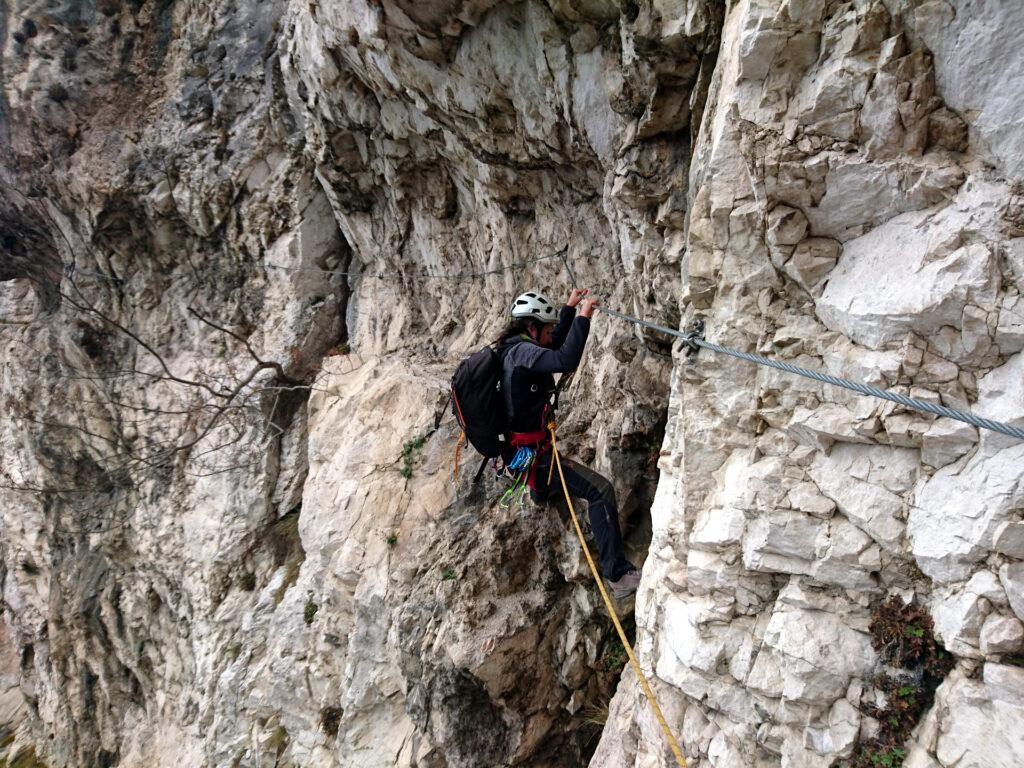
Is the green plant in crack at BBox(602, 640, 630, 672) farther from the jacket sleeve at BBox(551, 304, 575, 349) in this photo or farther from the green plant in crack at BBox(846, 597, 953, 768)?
the jacket sleeve at BBox(551, 304, 575, 349)

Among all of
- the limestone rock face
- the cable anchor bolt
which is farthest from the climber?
the cable anchor bolt

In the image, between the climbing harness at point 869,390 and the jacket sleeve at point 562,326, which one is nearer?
the climbing harness at point 869,390

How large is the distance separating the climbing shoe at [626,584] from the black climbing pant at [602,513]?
0.03m

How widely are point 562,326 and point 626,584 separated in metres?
2.50

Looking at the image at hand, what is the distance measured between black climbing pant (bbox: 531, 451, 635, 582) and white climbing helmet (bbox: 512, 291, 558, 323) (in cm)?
143

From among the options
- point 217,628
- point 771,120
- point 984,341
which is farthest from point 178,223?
point 984,341

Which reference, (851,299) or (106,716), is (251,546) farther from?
(851,299)

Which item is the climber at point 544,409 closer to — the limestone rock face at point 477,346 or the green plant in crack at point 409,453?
the limestone rock face at point 477,346

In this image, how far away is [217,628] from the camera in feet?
30.3

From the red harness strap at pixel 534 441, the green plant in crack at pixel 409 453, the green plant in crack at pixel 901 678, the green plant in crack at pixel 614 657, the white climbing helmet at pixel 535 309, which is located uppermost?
the white climbing helmet at pixel 535 309

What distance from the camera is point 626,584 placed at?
5219 millimetres

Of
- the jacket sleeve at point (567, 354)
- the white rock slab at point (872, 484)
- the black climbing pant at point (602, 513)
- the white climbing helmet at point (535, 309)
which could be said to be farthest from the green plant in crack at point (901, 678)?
the white climbing helmet at point (535, 309)

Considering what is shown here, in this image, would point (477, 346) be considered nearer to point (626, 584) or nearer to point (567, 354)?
point (567, 354)

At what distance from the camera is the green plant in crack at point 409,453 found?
298 inches
